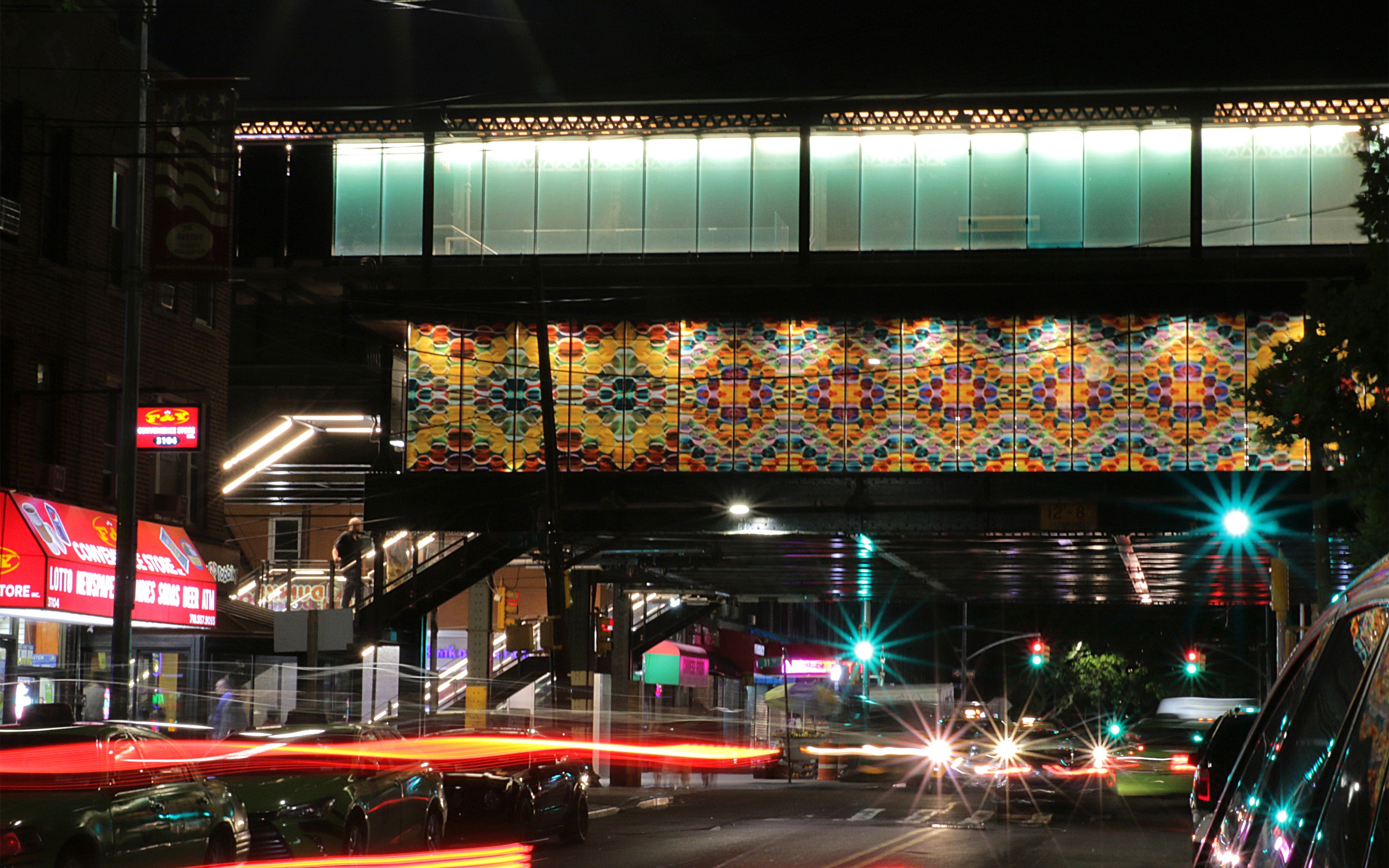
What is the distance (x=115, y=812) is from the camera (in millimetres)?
12047

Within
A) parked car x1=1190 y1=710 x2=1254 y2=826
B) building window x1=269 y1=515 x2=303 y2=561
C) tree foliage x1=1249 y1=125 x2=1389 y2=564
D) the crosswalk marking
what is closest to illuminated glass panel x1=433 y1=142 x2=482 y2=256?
building window x1=269 y1=515 x2=303 y2=561

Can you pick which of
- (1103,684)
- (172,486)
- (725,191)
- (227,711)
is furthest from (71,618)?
(1103,684)

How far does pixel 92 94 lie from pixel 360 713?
1595cm

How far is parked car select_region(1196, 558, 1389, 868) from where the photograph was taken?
8.43ft

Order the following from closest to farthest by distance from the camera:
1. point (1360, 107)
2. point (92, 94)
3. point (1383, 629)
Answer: point (1383, 629)
point (92, 94)
point (1360, 107)

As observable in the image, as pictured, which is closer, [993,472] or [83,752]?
[83,752]

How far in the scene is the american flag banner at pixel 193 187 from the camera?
21.8 m

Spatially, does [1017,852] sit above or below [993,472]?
below

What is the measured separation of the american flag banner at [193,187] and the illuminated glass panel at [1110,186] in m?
20.5

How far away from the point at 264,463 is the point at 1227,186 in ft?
77.5

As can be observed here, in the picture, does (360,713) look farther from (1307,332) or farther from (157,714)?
(1307,332)

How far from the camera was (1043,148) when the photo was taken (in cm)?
3597

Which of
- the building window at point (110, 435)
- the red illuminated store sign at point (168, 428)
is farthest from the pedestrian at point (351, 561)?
the red illuminated store sign at point (168, 428)

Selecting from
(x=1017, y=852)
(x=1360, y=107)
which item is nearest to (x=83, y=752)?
(x=1017, y=852)
